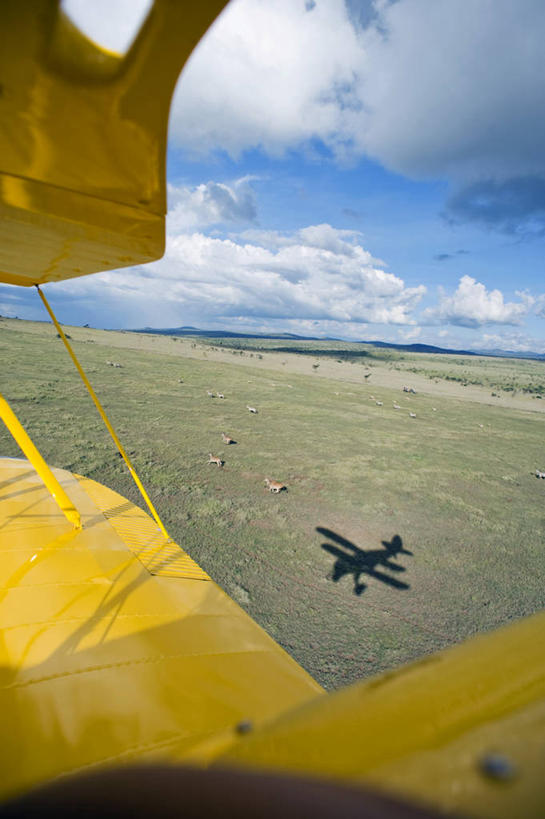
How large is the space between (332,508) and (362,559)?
6.76 ft

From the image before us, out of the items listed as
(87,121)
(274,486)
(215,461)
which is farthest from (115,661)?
(215,461)

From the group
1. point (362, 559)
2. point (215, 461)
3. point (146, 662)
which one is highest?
point (146, 662)

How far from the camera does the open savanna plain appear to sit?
538cm

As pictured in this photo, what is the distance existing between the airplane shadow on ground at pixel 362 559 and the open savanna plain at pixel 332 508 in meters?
0.03

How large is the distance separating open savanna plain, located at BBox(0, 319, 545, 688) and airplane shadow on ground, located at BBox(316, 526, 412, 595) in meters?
0.03

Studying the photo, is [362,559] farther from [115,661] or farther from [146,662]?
[115,661]

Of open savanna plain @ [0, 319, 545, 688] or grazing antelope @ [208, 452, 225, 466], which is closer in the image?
open savanna plain @ [0, 319, 545, 688]

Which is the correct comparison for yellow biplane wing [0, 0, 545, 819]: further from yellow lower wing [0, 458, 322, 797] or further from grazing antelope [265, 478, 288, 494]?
grazing antelope [265, 478, 288, 494]

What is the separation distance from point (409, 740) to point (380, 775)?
100 millimetres

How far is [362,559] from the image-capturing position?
6918mm

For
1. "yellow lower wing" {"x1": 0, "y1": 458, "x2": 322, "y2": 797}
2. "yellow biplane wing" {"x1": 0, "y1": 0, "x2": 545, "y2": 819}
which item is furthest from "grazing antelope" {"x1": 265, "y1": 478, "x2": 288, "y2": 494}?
"yellow biplane wing" {"x1": 0, "y1": 0, "x2": 545, "y2": 819}

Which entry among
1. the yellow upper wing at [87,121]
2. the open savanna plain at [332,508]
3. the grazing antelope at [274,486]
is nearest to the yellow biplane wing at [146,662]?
the yellow upper wing at [87,121]

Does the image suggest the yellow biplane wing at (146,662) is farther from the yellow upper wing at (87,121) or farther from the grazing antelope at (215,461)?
the grazing antelope at (215,461)

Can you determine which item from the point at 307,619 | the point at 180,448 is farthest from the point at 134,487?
the point at 307,619
